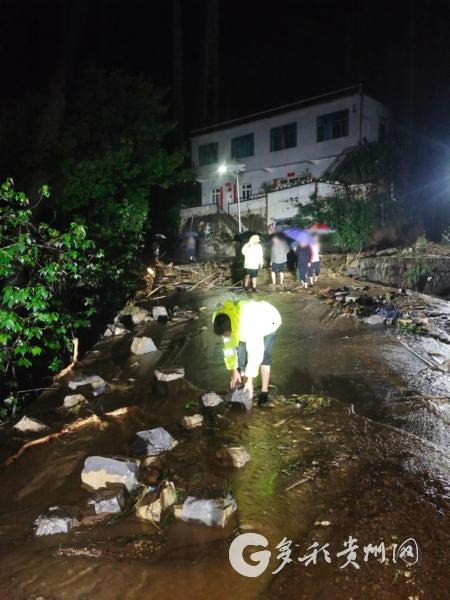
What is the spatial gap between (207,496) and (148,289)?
10.5 meters

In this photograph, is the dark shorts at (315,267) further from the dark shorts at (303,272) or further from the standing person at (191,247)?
the standing person at (191,247)

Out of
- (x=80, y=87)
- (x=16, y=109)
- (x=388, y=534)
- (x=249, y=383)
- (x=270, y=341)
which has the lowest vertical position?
(x=388, y=534)

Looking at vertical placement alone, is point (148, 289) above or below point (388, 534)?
above

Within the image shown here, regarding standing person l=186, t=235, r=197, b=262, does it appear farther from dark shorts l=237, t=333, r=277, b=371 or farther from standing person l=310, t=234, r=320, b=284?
dark shorts l=237, t=333, r=277, b=371

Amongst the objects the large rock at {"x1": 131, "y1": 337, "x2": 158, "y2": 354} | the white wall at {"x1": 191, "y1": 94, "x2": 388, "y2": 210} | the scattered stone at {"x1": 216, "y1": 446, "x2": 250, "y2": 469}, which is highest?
the white wall at {"x1": 191, "y1": 94, "x2": 388, "y2": 210}

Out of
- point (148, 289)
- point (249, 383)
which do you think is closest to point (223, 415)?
point (249, 383)

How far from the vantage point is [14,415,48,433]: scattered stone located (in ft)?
17.0

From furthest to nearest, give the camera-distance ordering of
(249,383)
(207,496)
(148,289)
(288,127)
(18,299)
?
(288,127) < (148,289) < (18,299) < (249,383) < (207,496)

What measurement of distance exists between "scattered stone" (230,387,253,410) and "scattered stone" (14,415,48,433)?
240cm

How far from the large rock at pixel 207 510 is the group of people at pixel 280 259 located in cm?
848

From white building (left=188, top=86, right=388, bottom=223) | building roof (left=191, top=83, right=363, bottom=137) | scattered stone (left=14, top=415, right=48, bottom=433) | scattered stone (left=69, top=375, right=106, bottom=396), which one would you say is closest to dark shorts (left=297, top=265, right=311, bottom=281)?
scattered stone (left=69, top=375, right=106, bottom=396)

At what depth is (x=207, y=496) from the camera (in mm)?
3428

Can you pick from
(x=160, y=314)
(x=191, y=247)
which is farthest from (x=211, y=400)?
(x=191, y=247)

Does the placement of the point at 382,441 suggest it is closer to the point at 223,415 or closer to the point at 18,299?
the point at 223,415
